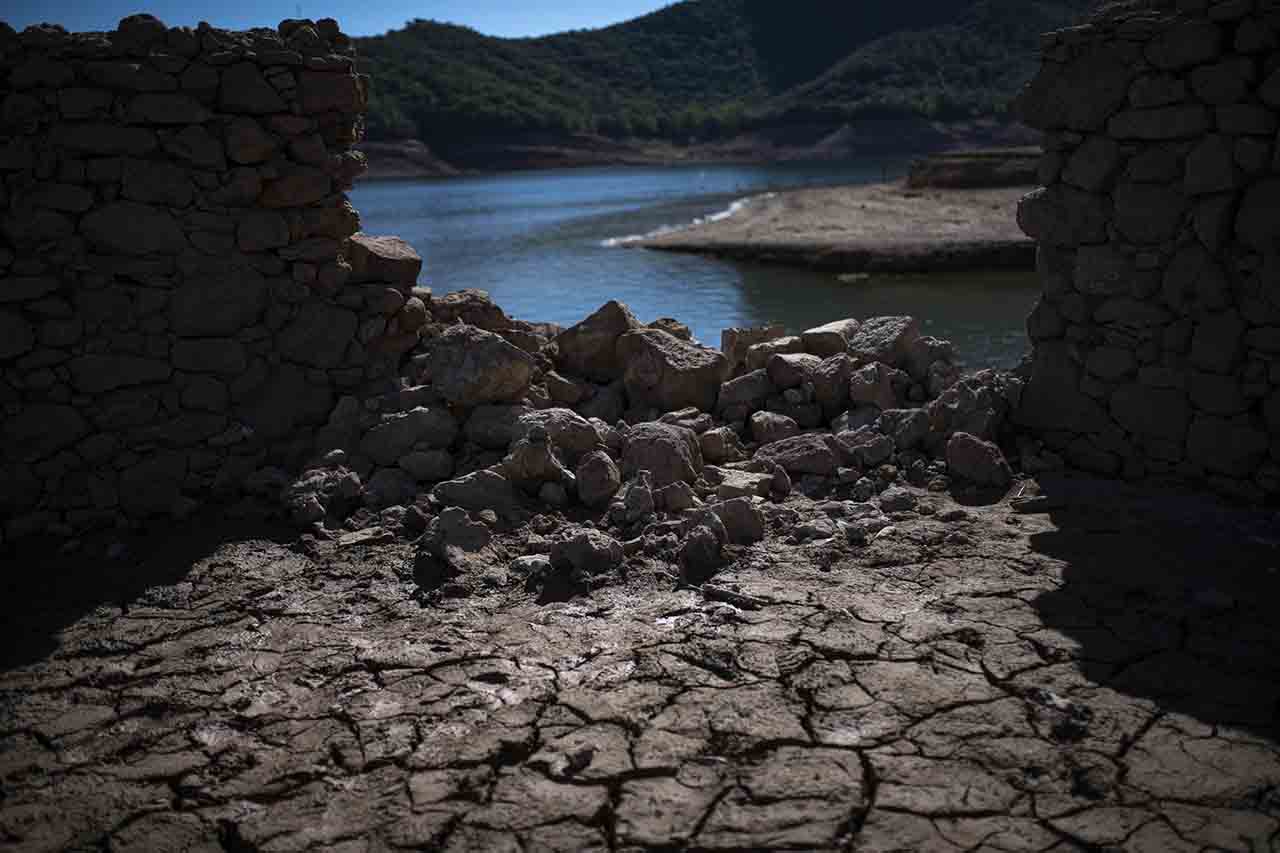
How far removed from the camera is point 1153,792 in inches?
105

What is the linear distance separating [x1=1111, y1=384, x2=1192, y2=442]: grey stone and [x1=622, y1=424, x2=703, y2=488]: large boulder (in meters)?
1.99

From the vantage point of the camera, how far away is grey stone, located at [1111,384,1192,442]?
179 inches

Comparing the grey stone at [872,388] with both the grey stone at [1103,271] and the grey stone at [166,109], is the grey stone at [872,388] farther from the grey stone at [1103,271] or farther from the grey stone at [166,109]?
the grey stone at [166,109]

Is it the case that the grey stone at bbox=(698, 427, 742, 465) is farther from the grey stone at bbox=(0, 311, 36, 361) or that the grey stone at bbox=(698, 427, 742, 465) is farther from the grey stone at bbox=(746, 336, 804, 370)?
the grey stone at bbox=(0, 311, 36, 361)

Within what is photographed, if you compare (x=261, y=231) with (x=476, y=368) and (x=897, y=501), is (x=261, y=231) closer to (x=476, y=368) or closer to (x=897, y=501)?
(x=476, y=368)

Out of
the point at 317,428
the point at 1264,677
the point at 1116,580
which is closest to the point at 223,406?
the point at 317,428

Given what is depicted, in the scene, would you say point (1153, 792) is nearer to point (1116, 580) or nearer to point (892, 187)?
point (1116, 580)

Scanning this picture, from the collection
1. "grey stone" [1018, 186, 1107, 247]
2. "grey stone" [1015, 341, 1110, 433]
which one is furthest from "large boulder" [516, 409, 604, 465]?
"grey stone" [1018, 186, 1107, 247]

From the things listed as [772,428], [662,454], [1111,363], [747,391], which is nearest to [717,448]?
[772,428]

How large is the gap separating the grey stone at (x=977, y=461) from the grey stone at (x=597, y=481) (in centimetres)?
161

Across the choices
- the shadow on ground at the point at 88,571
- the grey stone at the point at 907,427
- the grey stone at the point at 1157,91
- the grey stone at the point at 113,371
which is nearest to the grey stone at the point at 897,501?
the grey stone at the point at 907,427

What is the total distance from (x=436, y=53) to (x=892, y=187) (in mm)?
A: 56821

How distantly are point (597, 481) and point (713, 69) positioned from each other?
10327 centimetres

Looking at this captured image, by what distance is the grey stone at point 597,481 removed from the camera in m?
4.60
